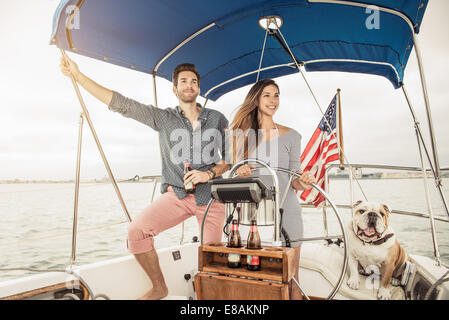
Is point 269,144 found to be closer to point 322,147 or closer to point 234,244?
point 234,244

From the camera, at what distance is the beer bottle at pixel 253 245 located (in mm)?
1255

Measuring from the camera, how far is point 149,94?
2318 millimetres

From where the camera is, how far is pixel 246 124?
2.03m

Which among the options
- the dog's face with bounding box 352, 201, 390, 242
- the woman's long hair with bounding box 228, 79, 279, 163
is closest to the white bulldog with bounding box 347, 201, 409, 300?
the dog's face with bounding box 352, 201, 390, 242

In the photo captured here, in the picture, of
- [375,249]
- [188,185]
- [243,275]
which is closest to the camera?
[243,275]

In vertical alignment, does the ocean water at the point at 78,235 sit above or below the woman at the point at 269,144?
below

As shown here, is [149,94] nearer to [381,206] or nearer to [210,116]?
[210,116]

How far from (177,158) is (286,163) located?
0.73 metres

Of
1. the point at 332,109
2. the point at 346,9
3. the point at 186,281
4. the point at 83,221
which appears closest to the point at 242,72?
the point at 346,9

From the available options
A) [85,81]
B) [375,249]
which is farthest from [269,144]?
[85,81]
